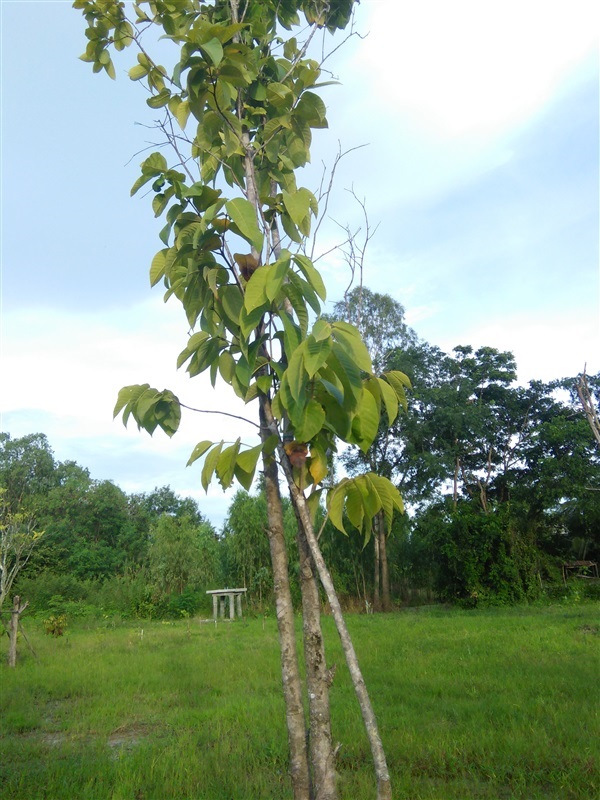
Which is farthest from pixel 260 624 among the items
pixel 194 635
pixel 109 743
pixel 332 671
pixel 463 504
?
pixel 332 671

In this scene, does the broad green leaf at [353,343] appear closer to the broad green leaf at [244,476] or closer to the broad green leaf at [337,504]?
the broad green leaf at [337,504]

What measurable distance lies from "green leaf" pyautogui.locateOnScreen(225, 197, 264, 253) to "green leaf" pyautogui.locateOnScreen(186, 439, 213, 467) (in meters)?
0.54

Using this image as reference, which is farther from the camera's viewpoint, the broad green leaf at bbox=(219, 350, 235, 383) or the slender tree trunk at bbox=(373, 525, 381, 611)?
the slender tree trunk at bbox=(373, 525, 381, 611)

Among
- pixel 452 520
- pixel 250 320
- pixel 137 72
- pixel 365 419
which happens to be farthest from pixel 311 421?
pixel 452 520

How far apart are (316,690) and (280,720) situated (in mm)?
3754

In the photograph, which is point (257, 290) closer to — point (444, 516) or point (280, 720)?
point (280, 720)

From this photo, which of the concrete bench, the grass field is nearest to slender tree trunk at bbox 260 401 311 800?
the grass field

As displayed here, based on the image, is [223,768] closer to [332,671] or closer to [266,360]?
[332,671]

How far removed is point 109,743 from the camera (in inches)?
179

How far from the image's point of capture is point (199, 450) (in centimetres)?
161

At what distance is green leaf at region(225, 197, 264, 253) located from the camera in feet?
4.63

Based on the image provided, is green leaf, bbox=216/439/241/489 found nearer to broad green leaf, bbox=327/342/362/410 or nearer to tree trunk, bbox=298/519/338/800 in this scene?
tree trunk, bbox=298/519/338/800

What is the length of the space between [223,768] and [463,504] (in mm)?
13066

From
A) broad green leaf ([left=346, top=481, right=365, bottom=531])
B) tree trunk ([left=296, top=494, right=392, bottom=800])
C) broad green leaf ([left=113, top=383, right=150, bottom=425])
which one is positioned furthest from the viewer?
broad green leaf ([left=113, top=383, right=150, bottom=425])
